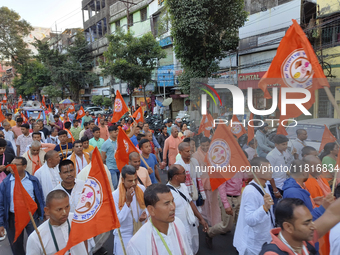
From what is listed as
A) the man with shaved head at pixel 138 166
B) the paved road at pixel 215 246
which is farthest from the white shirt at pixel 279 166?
the man with shaved head at pixel 138 166

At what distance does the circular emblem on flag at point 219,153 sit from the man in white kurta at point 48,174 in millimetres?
2389

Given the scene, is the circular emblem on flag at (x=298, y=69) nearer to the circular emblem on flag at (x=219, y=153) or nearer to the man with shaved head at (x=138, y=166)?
the circular emblem on flag at (x=219, y=153)

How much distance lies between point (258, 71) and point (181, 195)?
14208mm

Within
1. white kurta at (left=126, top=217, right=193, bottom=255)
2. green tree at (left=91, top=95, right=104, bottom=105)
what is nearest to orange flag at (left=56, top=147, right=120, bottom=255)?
white kurta at (left=126, top=217, right=193, bottom=255)

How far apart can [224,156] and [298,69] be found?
156 cm

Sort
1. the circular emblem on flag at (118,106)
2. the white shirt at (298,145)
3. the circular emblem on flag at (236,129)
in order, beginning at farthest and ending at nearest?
the circular emblem on flag at (118,106), the circular emblem on flag at (236,129), the white shirt at (298,145)

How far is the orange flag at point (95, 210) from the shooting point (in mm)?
2545


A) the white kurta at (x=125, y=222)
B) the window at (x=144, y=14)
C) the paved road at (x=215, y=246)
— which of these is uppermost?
the window at (x=144, y=14)

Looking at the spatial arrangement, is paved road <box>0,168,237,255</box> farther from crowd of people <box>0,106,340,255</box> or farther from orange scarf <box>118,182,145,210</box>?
orange scarf <box>118,182,145,210</box>

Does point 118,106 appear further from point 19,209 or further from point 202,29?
point 202,29

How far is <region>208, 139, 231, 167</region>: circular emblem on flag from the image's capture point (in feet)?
11.8

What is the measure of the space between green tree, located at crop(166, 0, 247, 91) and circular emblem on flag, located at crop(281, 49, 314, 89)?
26.9 ft

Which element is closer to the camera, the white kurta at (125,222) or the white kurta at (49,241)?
the white kurta at (49,241)

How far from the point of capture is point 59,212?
2.50 meters
